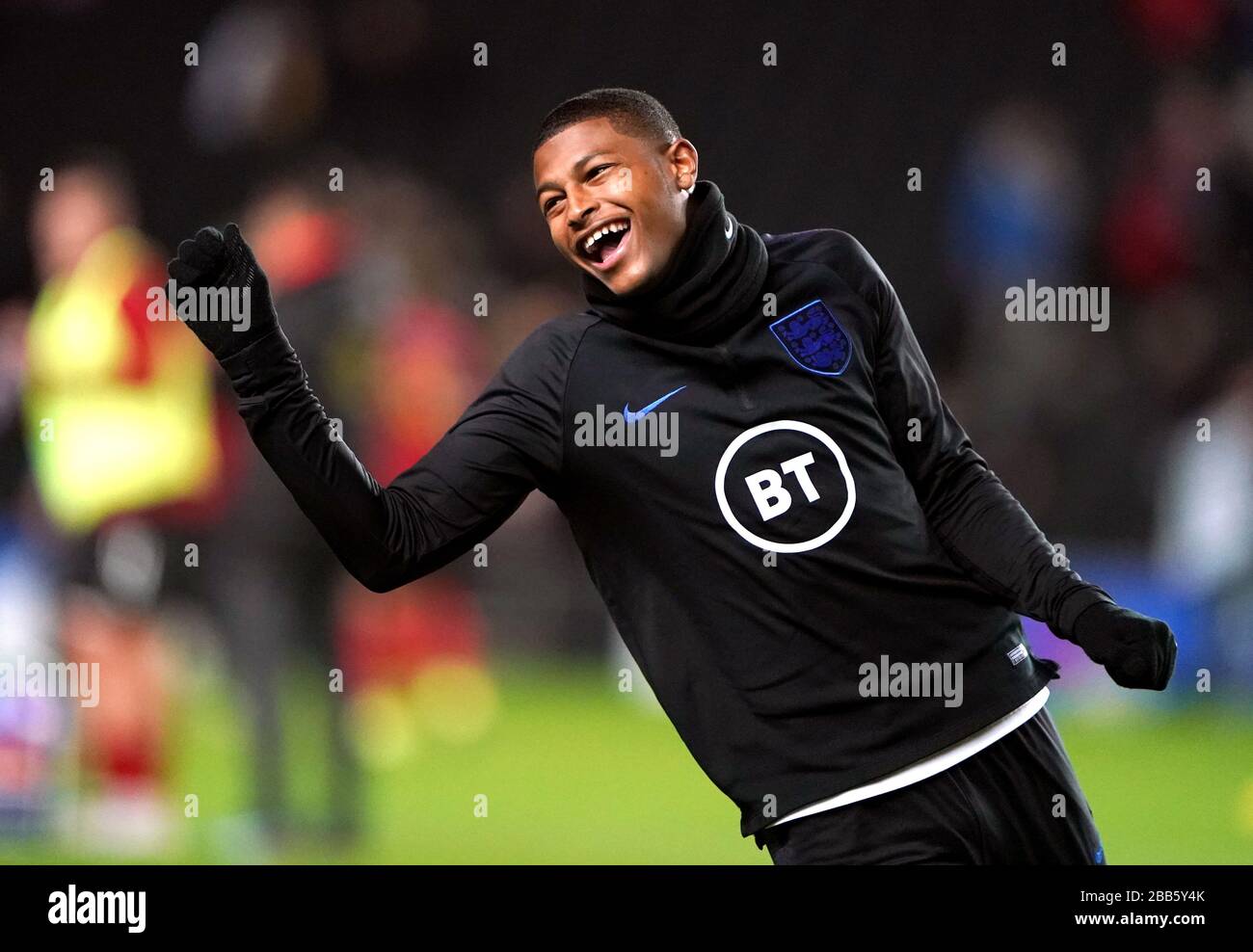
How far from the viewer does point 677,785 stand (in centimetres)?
573

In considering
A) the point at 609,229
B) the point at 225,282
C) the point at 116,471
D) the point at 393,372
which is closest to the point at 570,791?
the point at 393,372

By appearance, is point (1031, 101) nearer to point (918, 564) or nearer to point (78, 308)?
point (78, 308)

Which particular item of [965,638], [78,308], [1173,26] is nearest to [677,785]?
[78,308]

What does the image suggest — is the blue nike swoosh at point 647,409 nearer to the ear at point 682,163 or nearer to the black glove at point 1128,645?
the ear at point 682,163

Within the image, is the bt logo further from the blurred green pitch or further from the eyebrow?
the blurred green pitch

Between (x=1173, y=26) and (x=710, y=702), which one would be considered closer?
(x=710, y=702)

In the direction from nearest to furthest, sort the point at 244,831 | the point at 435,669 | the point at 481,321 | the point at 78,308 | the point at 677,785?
the point at 244,831 < the point at 78,308 < the point at 677,785 < the point at 435,669 < the point at 481,321

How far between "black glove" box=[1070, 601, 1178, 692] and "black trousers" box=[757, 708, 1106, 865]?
0.72ft

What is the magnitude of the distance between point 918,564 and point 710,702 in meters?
0.39

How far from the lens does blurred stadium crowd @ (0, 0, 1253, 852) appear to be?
5.15 meters

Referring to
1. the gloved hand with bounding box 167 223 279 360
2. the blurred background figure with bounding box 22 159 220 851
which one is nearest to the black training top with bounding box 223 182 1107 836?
the gloved hand with bounding box 167 223 279 360

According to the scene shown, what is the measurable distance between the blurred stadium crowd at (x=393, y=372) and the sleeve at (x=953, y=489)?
8.80 feet

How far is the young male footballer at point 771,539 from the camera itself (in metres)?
2.55

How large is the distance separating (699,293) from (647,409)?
196 mm
